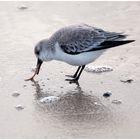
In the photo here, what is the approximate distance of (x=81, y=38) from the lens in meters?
7.64

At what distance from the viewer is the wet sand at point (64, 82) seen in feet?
20.4

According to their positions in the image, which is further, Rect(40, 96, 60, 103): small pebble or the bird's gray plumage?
the bird's gray plumage

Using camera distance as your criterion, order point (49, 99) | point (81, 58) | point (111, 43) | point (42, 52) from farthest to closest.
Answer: point (42, 52) → point (81, 58) → point (111, 43) → point (49, 99)

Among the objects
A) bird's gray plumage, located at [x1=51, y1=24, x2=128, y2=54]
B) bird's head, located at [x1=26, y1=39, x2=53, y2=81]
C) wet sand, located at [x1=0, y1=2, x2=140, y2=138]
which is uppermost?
bird's gray plumage, located at [x1=51, y1=24, x2=128, y2=54]

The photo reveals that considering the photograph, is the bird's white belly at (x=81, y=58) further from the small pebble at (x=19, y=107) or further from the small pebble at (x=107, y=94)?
the small pebble at (x=19, y=107)

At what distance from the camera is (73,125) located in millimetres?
6238

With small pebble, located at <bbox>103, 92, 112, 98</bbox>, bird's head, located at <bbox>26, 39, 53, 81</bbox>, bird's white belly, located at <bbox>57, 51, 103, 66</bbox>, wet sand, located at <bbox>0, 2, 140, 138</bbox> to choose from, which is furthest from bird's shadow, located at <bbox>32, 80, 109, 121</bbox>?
bird's head, located at <bbox>26, 39, 53, 81</bbox>

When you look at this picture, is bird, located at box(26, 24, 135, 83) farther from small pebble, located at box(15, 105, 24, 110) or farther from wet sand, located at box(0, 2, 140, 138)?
small pebble, located at box(15, 105, 24, 110)

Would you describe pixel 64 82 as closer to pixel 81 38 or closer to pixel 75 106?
pixel 81 38

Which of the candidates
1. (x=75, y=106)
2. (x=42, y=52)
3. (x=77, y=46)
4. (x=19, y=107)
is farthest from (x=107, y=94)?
(x=42, y=52)

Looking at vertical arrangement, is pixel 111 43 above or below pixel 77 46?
above

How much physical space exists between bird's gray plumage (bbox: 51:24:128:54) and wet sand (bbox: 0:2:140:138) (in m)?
0.41

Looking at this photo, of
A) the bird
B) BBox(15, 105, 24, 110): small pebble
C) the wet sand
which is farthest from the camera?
the bird

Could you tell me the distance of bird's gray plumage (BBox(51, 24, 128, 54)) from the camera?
24.5ft
